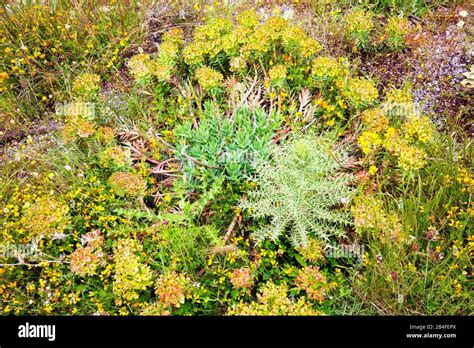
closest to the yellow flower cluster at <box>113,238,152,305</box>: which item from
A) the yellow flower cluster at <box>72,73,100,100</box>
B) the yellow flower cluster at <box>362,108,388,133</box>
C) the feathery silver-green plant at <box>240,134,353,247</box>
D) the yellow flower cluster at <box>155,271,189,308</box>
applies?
the yellow flower cluster at <box>155,271,189,308</box>

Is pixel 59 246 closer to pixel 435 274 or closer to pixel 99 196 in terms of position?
pixel 99 196

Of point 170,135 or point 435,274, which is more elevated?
point 170,135

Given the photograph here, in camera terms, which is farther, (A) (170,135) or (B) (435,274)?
(A) (170,135)

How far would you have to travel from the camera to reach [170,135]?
4.11 meters

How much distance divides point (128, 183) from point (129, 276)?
782mm

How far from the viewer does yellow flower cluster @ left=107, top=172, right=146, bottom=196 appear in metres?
3.54

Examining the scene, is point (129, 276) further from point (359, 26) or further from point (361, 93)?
point (359, 26)

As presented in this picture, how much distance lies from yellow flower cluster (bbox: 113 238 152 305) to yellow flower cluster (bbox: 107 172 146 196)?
0.50 metres

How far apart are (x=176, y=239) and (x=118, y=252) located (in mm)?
447

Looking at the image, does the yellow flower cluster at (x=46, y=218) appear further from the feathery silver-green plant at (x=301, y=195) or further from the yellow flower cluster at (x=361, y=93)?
the yellow flower cluster at (x=361, y=93)

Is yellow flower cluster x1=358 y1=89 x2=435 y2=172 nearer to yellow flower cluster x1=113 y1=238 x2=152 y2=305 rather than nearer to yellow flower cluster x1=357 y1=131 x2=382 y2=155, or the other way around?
yellow flower cluster x1=357 y1=131 x2=382 y2=155
